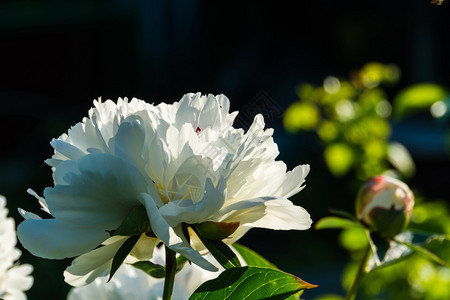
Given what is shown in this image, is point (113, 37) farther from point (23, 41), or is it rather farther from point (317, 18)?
point (317, 18)

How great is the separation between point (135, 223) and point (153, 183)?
0.11 ft

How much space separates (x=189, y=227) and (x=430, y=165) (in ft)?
12.8

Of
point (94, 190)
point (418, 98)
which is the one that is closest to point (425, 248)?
point (94, 190)

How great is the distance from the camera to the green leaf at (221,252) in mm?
455

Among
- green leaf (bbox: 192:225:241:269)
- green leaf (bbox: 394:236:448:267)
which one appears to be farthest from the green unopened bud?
green leaf (bbox: 394:236:448:267)

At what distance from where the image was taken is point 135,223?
44 centimetres

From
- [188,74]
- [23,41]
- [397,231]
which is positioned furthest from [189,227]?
[23,41]

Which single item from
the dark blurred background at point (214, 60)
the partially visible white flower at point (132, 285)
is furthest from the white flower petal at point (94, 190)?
the dark blurred background at point (214, 60)

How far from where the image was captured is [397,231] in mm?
720

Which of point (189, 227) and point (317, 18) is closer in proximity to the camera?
point (189, 227)

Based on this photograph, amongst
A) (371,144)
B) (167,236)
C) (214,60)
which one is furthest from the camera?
(214,60)

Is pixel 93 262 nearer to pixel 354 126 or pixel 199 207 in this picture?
pixel 199 207

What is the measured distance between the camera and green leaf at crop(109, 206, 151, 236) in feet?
1.42

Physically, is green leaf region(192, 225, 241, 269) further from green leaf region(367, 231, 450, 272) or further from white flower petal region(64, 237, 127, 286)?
green leaf region(367, 231, 450, 272)
